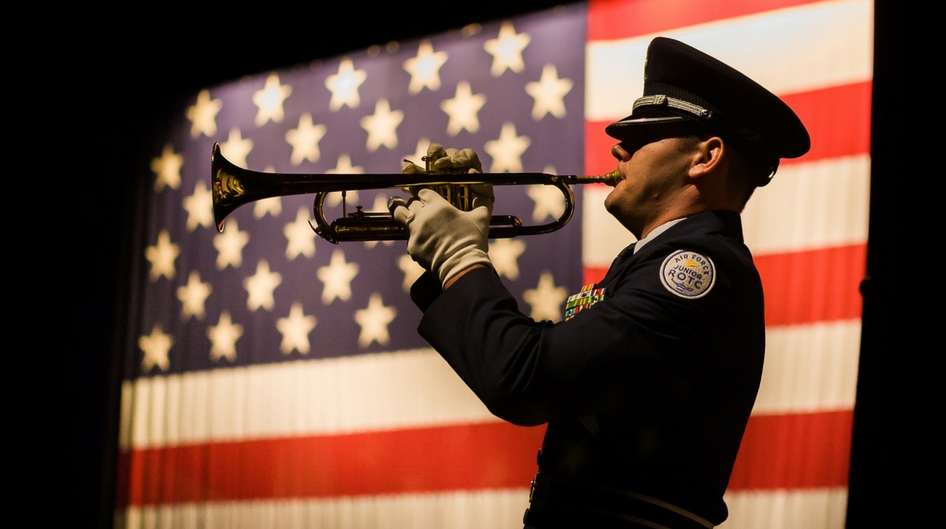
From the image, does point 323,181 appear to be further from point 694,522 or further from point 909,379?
point 909,379

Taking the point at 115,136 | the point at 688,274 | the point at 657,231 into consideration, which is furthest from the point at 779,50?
the point at 115,136

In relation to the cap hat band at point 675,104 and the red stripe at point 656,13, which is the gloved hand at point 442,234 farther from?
the red stripe at point 656,13

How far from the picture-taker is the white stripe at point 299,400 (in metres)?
2.53

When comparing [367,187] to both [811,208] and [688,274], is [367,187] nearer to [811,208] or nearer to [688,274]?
[688,274]

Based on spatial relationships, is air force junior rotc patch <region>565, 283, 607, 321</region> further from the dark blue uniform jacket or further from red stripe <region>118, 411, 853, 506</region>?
red stripe <region>118, 411, 853, 506</region>

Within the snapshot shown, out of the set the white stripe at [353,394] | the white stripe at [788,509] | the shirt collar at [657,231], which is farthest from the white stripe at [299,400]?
the shirt collar at [657,231]

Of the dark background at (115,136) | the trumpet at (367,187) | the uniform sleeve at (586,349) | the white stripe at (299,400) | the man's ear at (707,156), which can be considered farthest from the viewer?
the dark background at (115,136)

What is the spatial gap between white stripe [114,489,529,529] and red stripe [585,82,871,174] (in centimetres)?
133

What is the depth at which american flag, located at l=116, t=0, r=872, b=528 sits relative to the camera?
207 cm

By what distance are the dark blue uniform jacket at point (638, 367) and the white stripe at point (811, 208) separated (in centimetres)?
99

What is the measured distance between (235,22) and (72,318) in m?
1.38

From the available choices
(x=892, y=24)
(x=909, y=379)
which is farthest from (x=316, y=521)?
(x=892, y=24)

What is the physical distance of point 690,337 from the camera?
3.57 ft

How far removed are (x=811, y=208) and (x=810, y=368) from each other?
0.44 metres
